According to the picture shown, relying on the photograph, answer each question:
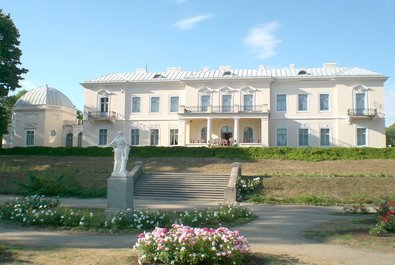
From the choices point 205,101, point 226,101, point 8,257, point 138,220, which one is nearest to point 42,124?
point 205,101

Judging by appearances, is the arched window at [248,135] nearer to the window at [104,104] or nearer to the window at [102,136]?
the window at [102,136]

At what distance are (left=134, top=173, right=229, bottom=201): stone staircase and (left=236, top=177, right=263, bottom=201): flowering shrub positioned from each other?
92cm

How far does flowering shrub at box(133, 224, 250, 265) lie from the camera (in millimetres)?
7207

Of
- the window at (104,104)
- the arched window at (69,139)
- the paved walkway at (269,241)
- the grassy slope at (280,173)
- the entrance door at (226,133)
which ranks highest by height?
the window at (104,104)

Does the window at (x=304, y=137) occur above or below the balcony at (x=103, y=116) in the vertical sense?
below

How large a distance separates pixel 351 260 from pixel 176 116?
36.6 m

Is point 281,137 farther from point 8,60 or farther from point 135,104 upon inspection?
point 8,60

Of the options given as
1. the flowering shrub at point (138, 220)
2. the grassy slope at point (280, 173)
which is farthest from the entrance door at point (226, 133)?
the flowering shrub at point (138, 220)

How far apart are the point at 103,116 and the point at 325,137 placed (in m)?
23.8

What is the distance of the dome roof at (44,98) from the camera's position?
157ft

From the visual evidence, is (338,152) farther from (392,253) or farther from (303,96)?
(392,253)

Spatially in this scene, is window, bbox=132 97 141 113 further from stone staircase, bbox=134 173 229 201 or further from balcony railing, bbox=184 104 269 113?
stone staircase, bbox=134 173 229 201

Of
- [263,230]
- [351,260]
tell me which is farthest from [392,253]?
[263,230]

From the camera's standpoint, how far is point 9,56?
1368 inches
